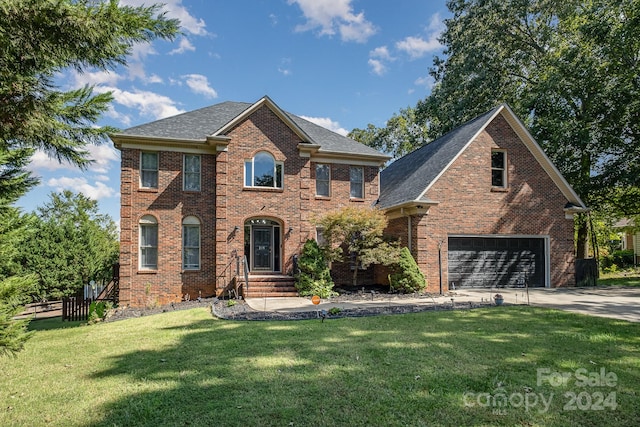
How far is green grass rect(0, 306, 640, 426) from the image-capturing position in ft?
12.2

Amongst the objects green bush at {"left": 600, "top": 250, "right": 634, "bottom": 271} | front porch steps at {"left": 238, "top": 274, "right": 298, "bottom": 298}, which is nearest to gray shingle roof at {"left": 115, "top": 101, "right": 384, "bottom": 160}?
front porch steps at {"left": 238, "top": 274, "right": 298, "bottom": 298}

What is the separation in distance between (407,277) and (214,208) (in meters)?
8.32

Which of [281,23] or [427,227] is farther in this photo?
[281,23]

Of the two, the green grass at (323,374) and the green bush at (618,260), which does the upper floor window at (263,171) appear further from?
the green bush at (618,260)

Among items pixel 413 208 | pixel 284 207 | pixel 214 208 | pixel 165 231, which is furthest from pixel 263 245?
pixel 413 208

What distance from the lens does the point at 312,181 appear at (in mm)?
15945

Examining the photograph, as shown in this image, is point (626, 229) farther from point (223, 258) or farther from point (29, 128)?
point (29, 128)

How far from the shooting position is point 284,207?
14.8 meters

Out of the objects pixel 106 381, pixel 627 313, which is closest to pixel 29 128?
pixel 106 381

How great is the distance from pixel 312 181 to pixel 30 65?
11499 mm

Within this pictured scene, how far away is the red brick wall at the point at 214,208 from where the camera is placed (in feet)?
45.4

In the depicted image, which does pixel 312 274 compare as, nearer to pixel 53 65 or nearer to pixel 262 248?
pixel 262 248

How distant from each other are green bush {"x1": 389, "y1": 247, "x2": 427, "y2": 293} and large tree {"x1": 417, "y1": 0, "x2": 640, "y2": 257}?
37.2 feet

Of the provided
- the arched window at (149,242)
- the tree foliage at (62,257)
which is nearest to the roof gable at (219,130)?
the arched window at (149,242)
